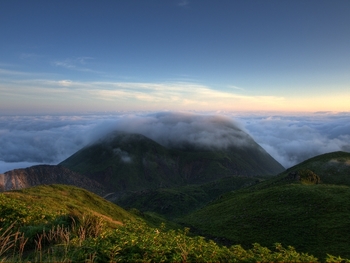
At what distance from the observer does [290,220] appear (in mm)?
53312

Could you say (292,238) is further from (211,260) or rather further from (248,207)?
(211,260)

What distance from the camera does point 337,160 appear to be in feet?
308

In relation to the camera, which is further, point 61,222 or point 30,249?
point 61,222

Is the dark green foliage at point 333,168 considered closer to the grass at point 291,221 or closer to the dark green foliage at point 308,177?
the dark green foliage at point 308,177

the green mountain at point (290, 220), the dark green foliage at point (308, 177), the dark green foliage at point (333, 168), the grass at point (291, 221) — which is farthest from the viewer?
the dark green foliage at point (333, 168)

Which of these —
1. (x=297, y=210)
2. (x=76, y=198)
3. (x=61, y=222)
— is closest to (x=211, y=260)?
(x=61, y=222)

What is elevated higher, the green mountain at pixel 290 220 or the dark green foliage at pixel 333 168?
the dark green foliage at pixel 333 168

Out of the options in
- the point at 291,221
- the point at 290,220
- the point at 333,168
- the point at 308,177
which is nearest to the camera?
the point at 291,221

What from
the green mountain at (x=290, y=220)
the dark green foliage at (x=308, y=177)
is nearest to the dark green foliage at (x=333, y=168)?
the green mountain at (x=290, y=220)

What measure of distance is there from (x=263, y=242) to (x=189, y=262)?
46.6m

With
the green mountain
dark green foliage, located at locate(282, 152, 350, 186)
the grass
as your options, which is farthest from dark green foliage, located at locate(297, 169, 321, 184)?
the grass

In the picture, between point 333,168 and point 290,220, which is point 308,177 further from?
point 290,220

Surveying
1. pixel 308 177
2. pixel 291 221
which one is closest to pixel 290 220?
pixel 291 221

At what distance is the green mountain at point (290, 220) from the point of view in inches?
1716
